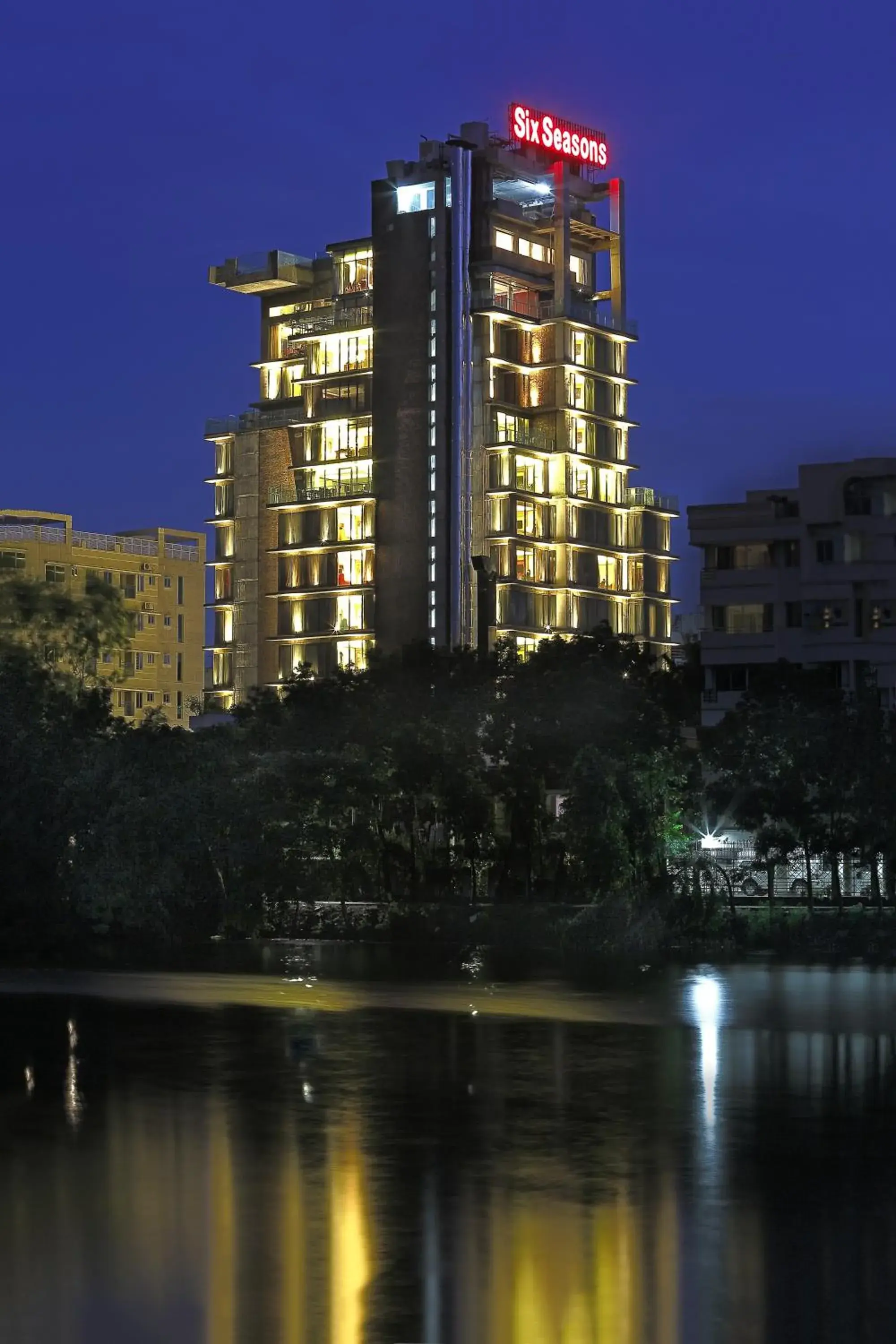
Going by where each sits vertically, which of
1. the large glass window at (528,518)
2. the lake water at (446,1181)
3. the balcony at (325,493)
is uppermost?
the balcony at (325,493)

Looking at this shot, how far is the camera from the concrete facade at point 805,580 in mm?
115188

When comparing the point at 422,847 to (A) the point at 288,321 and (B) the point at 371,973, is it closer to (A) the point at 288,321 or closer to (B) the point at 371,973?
(B) the point at 371,973

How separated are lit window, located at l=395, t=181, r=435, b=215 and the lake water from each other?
365 feet

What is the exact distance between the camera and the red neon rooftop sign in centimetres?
14850

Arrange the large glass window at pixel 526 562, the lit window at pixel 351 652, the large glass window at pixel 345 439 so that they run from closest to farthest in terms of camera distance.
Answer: the large glass window at pixel 526 562 → the lit window at pixel 351 652 → the large glass window at pixel 345 439

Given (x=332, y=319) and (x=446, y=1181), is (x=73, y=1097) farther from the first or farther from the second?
(x=332, y=319)

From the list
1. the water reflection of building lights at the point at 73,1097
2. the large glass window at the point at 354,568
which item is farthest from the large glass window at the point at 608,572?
the water reflection of building lights at the point at 73,1097

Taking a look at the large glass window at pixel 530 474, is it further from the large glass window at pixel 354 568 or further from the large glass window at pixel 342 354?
the large glass window at pixel 342 354

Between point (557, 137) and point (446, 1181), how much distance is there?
135 metres

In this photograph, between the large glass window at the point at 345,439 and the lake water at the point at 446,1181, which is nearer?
the lake water at the point at 446,1181

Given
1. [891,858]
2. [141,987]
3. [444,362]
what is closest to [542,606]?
[444,362]

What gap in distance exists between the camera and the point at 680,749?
87688mm

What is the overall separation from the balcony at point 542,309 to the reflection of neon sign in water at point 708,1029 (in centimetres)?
9722

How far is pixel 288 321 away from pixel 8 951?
103855mm
